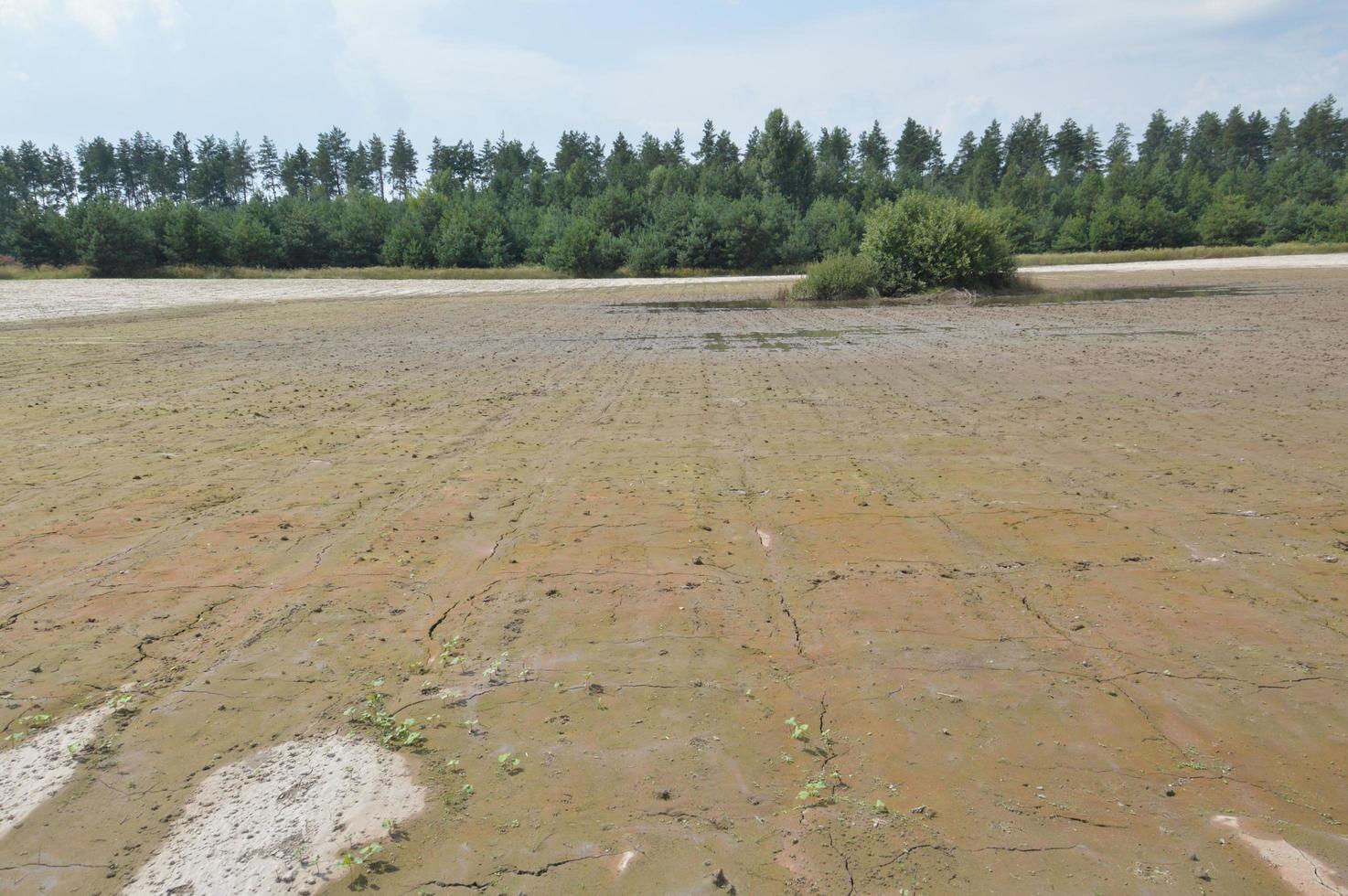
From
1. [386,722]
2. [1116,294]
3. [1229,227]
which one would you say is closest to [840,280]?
[1116,294]

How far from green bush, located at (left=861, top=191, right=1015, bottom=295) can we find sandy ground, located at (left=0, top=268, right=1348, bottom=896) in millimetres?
26456

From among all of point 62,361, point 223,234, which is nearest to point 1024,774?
point 62,361

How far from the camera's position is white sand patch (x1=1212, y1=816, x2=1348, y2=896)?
2.98m

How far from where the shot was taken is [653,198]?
97500 mm

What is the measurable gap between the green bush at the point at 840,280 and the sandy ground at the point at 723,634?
2498 cm

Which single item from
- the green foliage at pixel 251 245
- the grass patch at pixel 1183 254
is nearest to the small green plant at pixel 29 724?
the grass patch at pixel 1183 254

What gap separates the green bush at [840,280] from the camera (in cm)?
3606

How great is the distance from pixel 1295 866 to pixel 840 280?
34.7 metres

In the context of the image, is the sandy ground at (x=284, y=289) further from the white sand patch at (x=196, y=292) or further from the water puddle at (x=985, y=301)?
the water puddle at (x=985, y=301)

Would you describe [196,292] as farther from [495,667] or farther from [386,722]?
[386,722]

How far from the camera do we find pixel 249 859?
10.6 ft

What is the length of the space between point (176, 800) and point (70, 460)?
688 cm

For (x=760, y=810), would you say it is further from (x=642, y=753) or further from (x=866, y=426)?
(x=866, y=426)

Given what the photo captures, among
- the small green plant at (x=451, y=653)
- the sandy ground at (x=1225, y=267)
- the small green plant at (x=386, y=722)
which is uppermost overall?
the sandy ground at (x=1225, y=267)
